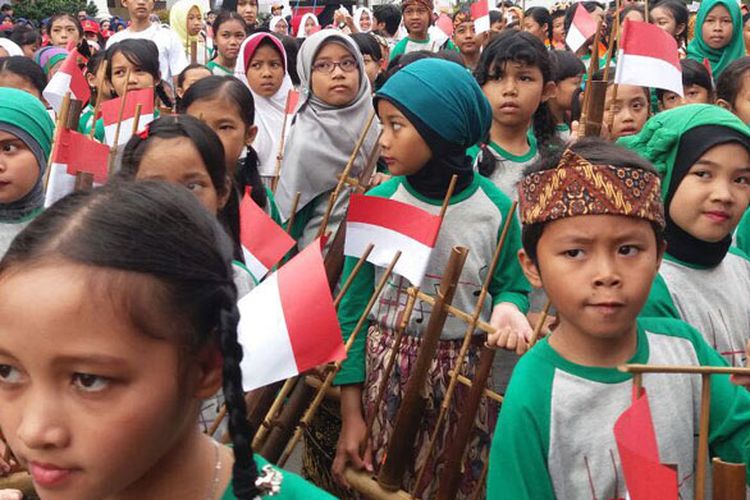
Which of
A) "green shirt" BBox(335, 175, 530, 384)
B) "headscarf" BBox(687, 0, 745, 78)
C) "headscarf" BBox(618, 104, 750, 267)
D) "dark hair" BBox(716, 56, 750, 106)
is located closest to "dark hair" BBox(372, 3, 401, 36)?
"headscarf" BBox(687, 0, 745, 78)

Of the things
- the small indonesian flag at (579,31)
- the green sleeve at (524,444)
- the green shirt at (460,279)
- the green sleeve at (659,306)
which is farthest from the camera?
the small indonesian flag at (579,31)

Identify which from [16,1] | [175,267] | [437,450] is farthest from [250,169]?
[16,1]

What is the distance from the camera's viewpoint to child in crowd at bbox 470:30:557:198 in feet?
12.1

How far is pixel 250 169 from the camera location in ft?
13.7

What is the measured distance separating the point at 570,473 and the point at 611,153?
613 millimetres

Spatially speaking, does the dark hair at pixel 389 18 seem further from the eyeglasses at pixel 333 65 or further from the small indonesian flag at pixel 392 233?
the small indonesian flag at pixel 392 233

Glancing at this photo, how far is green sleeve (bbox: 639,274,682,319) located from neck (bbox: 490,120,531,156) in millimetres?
1556

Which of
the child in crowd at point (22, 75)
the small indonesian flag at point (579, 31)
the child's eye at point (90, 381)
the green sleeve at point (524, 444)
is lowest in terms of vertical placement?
the green sleeve at point (524, 444)

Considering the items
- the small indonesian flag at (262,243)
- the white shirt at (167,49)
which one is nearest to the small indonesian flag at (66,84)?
the small indonesian flag at (262,243)

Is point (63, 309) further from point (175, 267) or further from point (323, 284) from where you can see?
point (323, 284)

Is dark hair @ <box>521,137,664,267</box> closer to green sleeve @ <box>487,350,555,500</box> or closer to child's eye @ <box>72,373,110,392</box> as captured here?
green sleeve @ <box>487,350,555,500</box>

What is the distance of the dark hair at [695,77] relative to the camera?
5.05m

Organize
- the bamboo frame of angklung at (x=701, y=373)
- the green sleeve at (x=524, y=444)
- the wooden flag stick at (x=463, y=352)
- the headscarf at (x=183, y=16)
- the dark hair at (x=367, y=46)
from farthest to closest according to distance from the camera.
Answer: the headscarf at (x=183, y=16) → the dark hair at (x=367, y=46) → the wooden flag stick at (x=463, y=352) → the green sleeve at (x=524, y=444) → the bamboo frame of angklung at (x=701, y=373)

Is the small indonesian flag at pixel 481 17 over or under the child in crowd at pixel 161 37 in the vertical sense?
over
